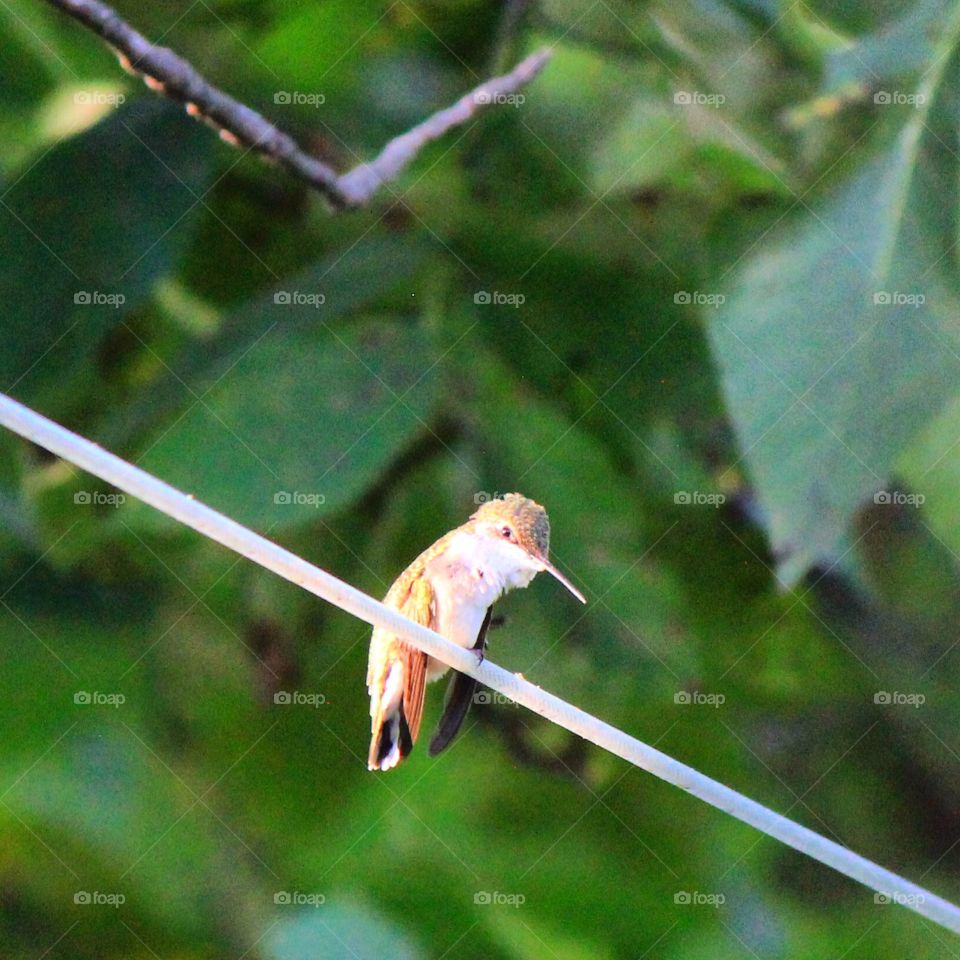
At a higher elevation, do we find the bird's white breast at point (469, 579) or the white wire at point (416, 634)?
the white wire at point (416, 634)

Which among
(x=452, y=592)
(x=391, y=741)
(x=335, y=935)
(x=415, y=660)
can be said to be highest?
(x=452, y=592)

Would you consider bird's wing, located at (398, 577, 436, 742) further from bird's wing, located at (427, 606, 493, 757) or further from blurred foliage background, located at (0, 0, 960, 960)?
blurred foliage background, located at (0, 0, 960, 960)

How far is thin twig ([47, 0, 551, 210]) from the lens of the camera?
2.36m

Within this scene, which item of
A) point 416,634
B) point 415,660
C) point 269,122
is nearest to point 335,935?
point 415,660

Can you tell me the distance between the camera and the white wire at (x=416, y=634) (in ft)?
3.80

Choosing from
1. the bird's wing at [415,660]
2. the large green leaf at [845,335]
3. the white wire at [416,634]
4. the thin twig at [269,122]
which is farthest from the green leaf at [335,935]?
the thin twig at [269,122]

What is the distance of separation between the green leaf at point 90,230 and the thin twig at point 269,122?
112mm

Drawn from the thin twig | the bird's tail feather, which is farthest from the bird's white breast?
the thin twig

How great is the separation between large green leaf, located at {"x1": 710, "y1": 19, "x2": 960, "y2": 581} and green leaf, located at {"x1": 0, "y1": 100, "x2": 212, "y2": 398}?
1.14 metres

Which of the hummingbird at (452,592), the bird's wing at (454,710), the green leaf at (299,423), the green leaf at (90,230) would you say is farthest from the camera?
the green leaf at (90,230)

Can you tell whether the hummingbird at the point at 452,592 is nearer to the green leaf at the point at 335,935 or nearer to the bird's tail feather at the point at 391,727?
the bird's tail feather at the point at 391,727

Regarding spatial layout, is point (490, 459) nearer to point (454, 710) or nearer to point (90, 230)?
point (454, 710)

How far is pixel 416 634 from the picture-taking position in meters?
1.36

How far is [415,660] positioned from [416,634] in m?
0.70
